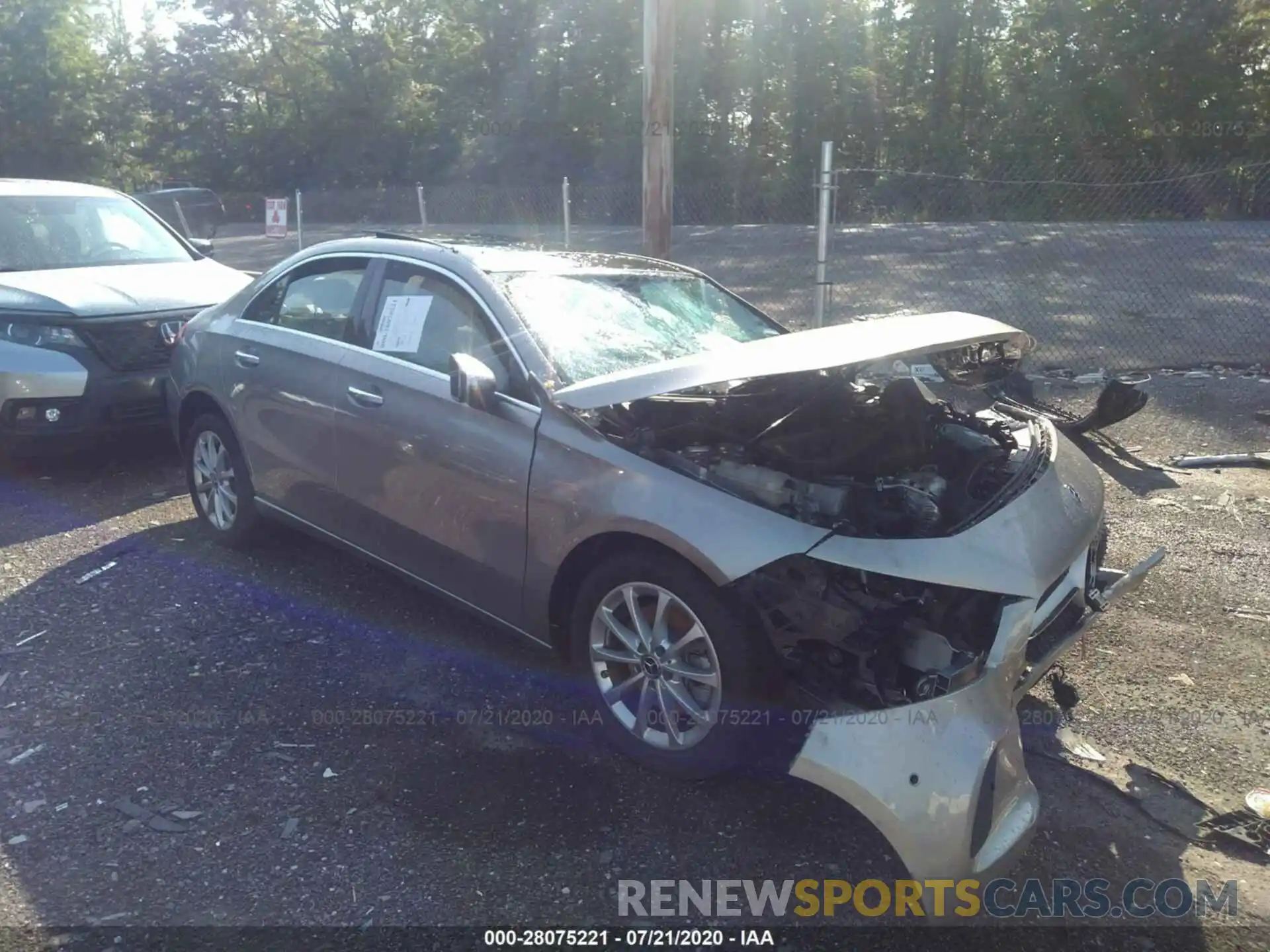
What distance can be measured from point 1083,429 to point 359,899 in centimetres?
547

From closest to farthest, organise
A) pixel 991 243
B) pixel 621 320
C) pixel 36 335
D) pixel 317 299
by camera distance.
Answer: pixel 621 320, pixel 317 299, pixel 36 335, pixel 991 243

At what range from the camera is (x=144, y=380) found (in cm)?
680

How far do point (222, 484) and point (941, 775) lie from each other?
165 inches

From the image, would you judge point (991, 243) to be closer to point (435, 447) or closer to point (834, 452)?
point (834, 452)

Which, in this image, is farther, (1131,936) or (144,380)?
(144,380)

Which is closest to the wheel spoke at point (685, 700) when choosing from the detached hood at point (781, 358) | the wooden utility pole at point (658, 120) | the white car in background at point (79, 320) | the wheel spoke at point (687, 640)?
the wheel spoke at point (687, 640)

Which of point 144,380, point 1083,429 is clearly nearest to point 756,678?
point 1083,429

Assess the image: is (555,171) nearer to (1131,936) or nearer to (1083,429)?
(1083,429)

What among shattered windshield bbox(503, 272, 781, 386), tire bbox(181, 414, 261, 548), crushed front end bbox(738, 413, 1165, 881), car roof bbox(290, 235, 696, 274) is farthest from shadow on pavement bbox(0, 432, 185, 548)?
crushed front end bbox(738, 413, 1165, 881)

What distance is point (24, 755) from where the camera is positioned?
3709 mm

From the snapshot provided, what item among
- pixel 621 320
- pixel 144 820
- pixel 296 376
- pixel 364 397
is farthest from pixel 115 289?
pixel 144 820

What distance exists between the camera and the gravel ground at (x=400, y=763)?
3.08 meters

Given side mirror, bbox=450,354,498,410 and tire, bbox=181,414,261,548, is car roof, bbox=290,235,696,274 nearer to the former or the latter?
side mirror, bbox=450,354,498,410

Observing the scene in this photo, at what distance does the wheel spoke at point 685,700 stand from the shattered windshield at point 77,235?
6.13 m
